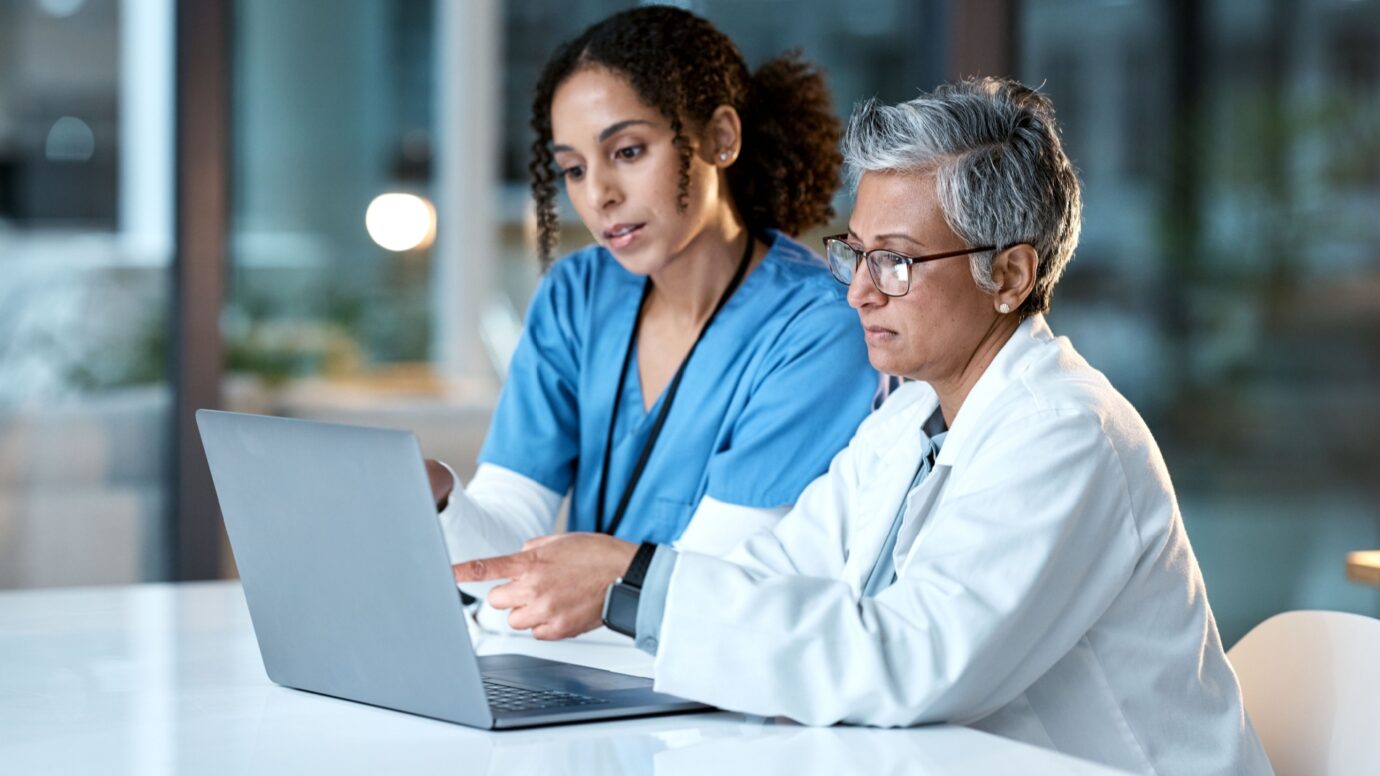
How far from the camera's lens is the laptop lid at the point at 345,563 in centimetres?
114

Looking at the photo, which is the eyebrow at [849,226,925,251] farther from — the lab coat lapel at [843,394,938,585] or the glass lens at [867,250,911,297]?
the lab coat lapel at [843,394,938,585]

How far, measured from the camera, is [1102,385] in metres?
1.34

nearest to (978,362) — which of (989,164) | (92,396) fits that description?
(989,164)

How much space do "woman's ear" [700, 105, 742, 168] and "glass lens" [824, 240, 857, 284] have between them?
0.48 metres

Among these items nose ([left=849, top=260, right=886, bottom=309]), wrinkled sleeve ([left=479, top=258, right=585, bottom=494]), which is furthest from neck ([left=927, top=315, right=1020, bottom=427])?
wrinkled sleeve ([left=479, top=258, right=585, bottom=494])

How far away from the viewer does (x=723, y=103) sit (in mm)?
2055

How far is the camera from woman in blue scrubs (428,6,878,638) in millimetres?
1842

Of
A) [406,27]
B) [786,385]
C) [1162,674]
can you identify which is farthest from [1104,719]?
[406,27]

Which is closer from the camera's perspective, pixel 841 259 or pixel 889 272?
pixel 889 272

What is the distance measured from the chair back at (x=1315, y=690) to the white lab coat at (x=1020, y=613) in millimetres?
89

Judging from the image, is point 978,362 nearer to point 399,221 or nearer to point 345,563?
point 345,563

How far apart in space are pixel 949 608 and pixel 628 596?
11.8 inches

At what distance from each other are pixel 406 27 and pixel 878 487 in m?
4.96

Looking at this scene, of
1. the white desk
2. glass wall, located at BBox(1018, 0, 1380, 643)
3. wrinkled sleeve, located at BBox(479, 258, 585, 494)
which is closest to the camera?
the white desk
